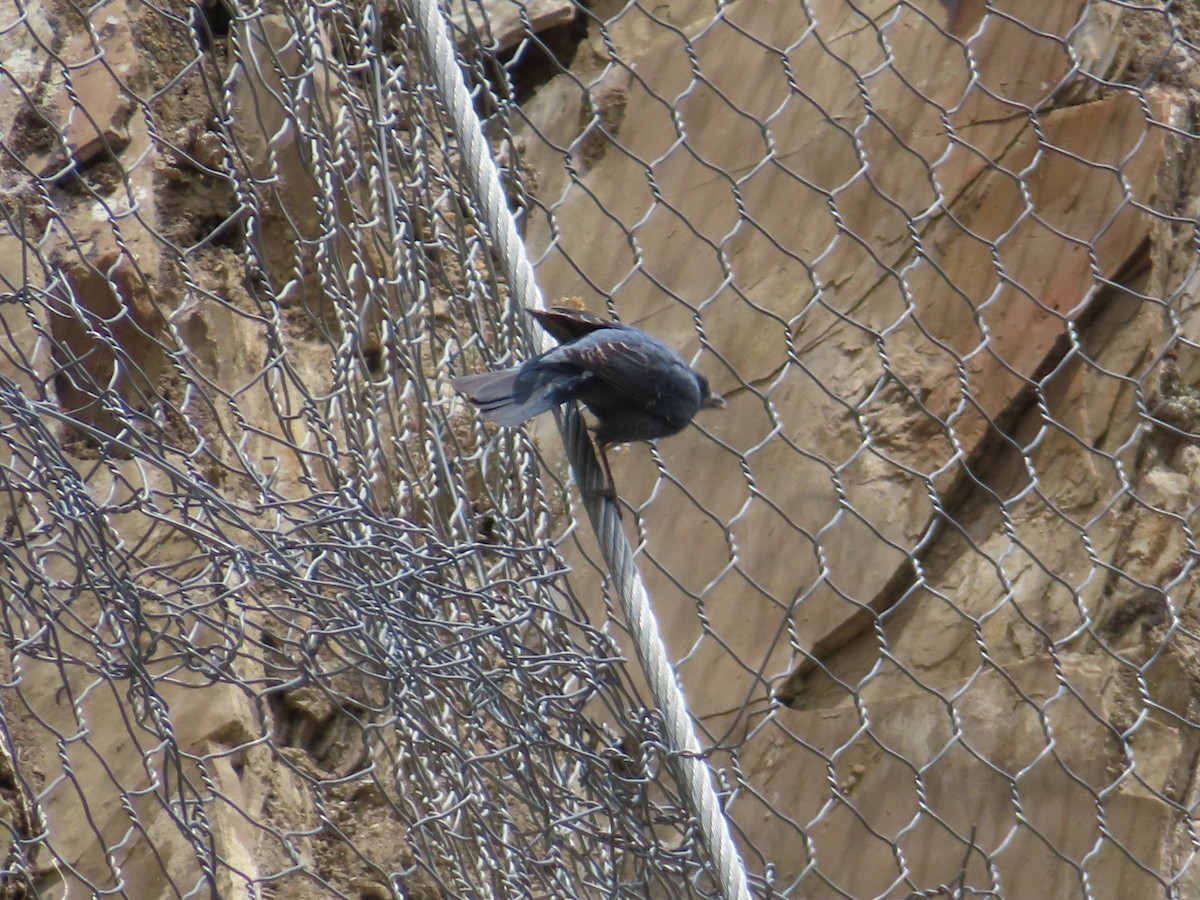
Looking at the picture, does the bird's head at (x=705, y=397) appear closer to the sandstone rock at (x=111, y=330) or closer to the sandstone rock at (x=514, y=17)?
the sandstone rock at (x=111, y=330)

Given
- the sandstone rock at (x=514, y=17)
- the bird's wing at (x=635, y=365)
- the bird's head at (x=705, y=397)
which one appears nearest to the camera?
the bird's wing at (x=635, y=365)

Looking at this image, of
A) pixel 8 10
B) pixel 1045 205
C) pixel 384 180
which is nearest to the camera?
pixel 384 180

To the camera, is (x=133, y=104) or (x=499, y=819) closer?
(x=499, y=819)

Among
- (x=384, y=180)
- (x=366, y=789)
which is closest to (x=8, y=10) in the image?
(x=384, y=180)

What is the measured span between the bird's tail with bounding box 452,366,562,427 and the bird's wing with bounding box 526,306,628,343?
0.17ft

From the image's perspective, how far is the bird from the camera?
3.83 ft

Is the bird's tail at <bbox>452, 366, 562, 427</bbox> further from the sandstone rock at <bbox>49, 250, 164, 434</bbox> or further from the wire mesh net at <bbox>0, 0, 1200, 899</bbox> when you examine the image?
the sandstone rock at <bbox>49, 250, 164, 434</bbox>

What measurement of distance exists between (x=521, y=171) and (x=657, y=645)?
3.88 feet

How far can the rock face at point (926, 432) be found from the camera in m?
1.75

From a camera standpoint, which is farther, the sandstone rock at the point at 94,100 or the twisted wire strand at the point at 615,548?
the sandstone rock at the point at 94,100

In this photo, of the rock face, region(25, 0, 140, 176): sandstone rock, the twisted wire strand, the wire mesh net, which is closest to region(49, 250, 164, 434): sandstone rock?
the wire mesh net

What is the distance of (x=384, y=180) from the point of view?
153cm

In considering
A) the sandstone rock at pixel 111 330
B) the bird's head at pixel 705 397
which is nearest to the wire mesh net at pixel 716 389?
the sandstone rock at pixel 111 330

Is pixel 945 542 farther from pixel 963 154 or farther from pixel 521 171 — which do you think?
pixel 521 171
